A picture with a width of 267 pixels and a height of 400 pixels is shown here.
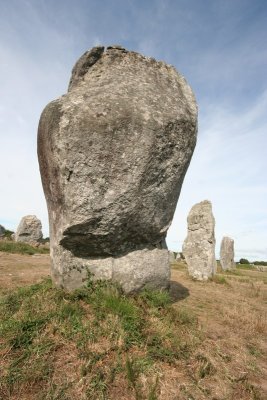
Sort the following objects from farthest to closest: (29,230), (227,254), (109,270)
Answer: (29,230)
(227,254)
(109,270)

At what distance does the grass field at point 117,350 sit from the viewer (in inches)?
173

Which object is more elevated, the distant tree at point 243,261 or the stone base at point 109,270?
the distant tree at point 243,261

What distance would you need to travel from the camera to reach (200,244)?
634 inches

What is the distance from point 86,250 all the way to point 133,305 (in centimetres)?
156

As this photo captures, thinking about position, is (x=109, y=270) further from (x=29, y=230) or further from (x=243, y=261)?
(x=243, y=261)

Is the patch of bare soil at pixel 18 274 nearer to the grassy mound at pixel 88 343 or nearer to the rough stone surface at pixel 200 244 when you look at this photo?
the grassy mound at pixel 88 343

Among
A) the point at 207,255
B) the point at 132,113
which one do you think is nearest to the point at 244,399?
the point at 132,113

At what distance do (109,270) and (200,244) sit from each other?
9515mm

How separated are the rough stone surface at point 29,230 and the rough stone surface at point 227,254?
609 inches

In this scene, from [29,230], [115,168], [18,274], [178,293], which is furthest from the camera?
[29,230]

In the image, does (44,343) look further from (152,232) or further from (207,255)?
(207,255)

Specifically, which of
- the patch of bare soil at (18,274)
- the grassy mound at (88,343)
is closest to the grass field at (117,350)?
the grassy mound at (88,343)

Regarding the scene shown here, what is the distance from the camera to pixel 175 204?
8273 millimetres

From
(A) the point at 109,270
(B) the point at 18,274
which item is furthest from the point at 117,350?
(B) the point at 18,274
